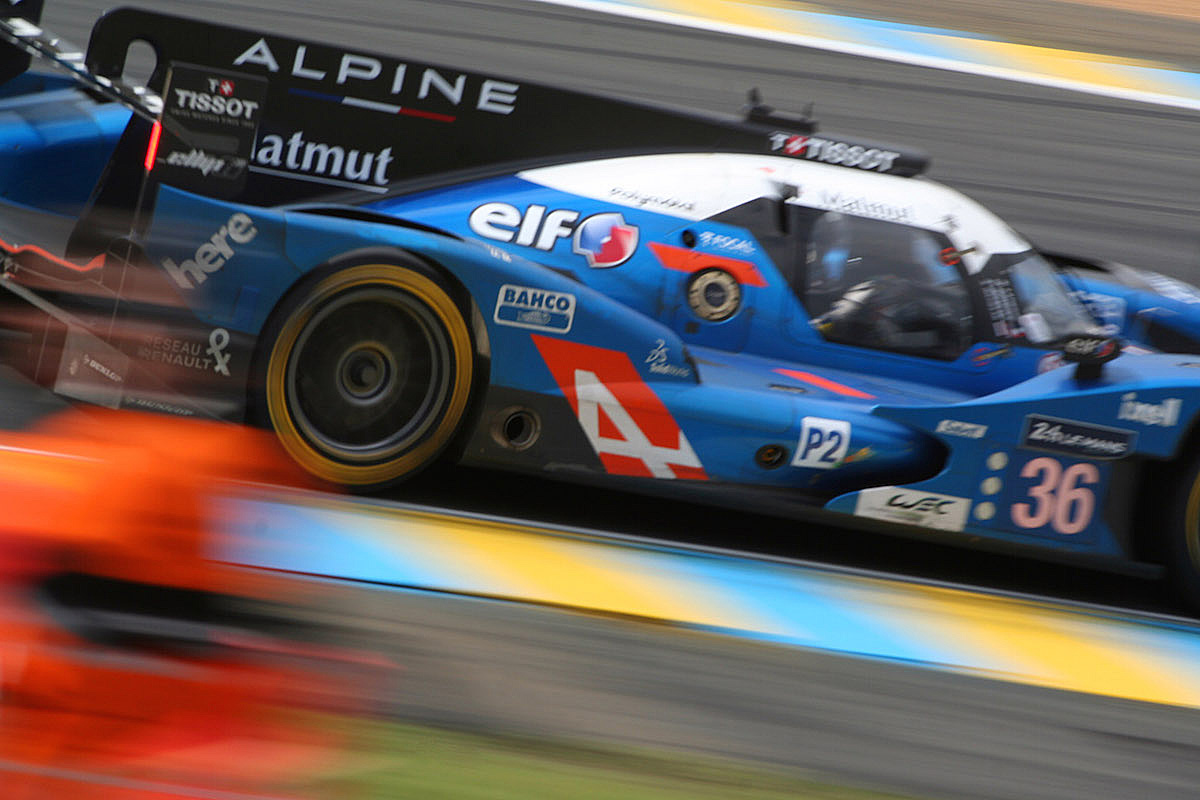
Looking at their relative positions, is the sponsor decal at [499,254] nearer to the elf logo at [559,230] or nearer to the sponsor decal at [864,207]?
the elf logo at [559,230]

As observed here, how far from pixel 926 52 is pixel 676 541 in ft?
21.5

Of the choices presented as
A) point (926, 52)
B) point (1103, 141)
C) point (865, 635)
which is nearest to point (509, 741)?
point (865, 635)

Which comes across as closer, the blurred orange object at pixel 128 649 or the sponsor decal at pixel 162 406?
the blurred orange object at pixel 128 649

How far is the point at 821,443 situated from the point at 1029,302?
1.11m

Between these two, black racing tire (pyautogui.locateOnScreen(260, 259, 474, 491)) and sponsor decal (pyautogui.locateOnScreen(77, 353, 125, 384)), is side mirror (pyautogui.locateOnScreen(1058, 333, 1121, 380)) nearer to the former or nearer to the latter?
black racing tire (pyautogui.locateOnScreen(260, 259, 474, 491))

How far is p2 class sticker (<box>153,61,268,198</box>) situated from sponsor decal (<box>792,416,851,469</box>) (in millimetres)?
2027

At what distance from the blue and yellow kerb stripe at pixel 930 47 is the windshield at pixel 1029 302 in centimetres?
511

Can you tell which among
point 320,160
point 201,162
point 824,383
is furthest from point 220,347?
point 824,383

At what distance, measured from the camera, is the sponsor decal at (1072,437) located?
4551mm

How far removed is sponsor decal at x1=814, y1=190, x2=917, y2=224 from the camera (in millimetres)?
4863

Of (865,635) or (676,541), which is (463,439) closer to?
(676,541)

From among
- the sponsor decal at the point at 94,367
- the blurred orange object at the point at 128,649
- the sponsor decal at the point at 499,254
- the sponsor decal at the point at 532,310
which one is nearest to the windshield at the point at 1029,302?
the sponsor decal at the point at 532,310

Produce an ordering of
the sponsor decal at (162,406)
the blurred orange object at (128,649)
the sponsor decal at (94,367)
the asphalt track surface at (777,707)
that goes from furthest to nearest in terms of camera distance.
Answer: the asphalt track surface at (777,707) < the sponsor decal at (94,367) < the sponsor decal at (162,406) < the blurred orange object at (128,649)

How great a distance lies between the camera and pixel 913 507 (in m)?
4.55
